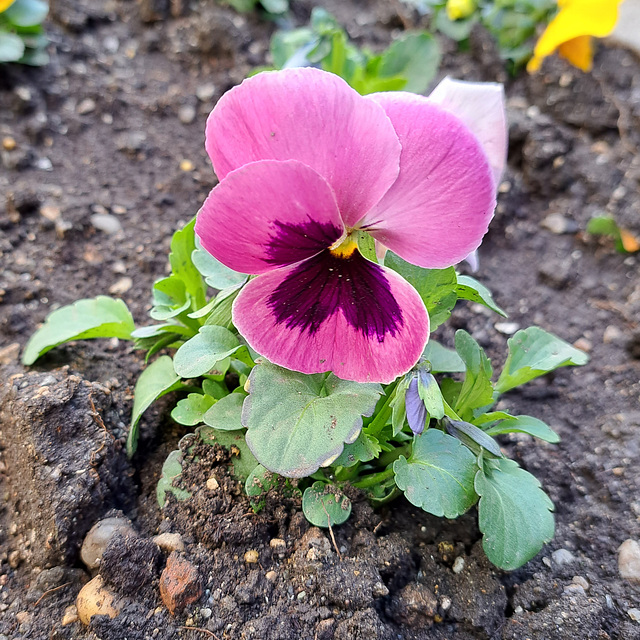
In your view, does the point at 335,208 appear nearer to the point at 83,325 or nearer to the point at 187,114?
the point at 83,325

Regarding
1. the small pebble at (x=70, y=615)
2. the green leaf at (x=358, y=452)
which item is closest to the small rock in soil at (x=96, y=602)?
the small pebble at (x=70, y=615)

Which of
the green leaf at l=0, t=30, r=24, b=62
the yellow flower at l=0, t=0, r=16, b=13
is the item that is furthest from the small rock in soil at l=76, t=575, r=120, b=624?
the yellow flower at l=0, t=0, r=16, b=13

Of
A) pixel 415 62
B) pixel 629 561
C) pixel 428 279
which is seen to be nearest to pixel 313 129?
pixel 428 279

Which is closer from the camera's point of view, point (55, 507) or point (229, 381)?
point (55, 507)

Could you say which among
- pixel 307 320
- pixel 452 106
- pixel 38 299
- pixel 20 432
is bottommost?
pixel 38 299

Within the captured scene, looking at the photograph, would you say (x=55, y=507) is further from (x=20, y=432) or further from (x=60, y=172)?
(x=60, y=172)

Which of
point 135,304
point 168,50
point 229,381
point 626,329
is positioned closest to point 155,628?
point 229,381

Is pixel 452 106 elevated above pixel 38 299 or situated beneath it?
elevated above
